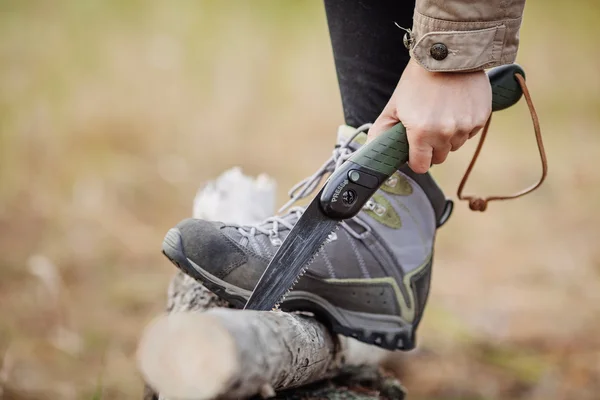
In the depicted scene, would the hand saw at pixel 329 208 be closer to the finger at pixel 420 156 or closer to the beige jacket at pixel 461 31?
the finger at pixel 420 156

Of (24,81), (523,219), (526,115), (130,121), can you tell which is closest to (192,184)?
(130,121)

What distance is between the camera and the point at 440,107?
1.46 m

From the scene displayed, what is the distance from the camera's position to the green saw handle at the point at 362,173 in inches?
59.3

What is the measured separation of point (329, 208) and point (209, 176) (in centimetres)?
439

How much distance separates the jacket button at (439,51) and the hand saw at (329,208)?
0.59 feet

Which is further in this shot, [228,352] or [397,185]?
[397,185]

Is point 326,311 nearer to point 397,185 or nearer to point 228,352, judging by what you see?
point 397,185

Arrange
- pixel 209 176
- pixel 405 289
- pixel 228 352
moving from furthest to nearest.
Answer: pixel 209 176 → pixel 405 289 → pixel 228 352

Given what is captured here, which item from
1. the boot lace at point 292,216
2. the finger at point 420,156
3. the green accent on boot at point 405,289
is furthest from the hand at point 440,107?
the green accent on boot at point 405,289

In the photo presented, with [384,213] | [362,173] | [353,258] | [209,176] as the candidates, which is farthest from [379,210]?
[209,176]

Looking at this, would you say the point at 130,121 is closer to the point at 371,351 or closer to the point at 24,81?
the point at 24,81

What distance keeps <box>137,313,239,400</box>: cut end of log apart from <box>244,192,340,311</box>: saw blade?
445mm

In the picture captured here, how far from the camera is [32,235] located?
4895mm

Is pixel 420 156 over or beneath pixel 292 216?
over
